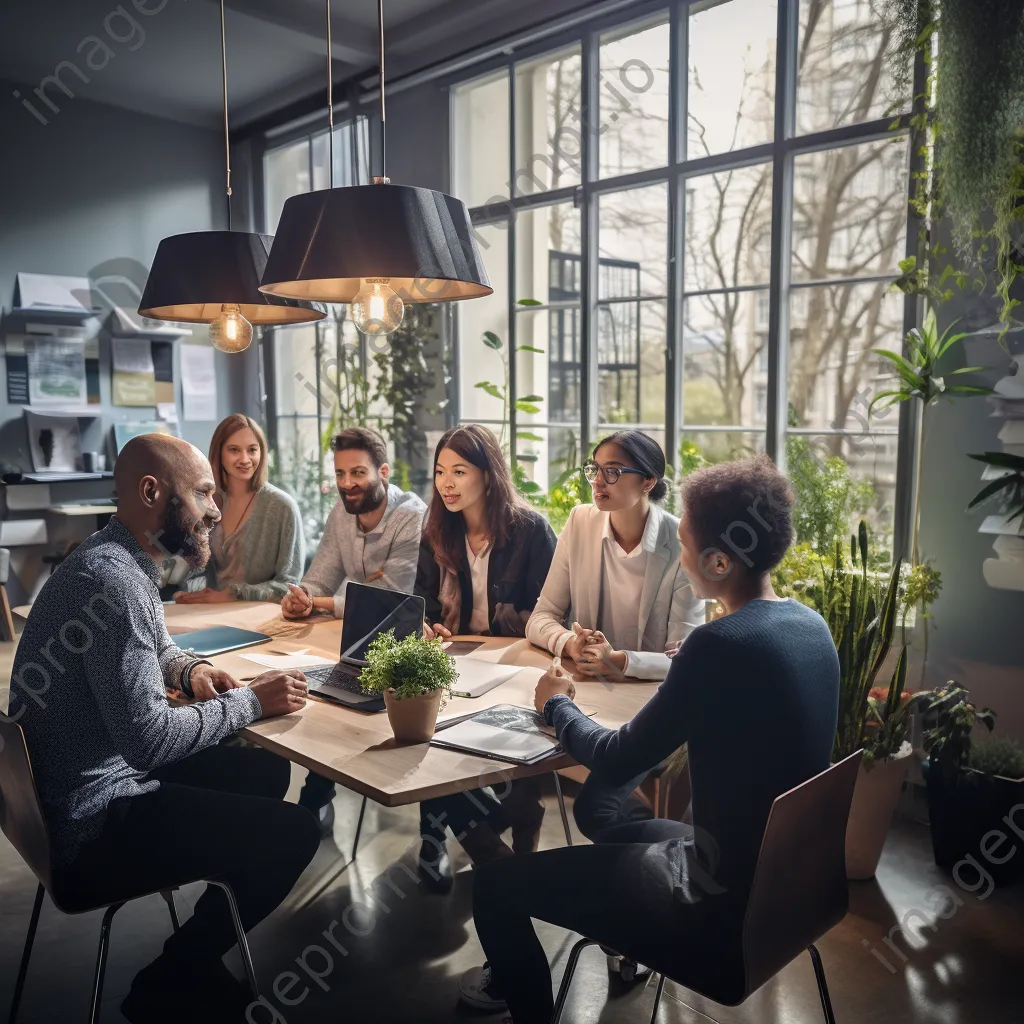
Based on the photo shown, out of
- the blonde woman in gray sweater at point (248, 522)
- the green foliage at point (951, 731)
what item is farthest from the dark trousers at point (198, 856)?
the green foliage at point (951, 731)

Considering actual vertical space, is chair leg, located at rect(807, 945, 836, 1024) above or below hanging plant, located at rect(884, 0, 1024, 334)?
below

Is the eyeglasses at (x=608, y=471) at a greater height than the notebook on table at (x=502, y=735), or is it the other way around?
the eyeglasses at (x=608, y=471)

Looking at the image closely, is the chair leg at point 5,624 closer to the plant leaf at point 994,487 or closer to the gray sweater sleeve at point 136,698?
the gray sweater sleeve at point 136,698

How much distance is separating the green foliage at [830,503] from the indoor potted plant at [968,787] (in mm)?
819

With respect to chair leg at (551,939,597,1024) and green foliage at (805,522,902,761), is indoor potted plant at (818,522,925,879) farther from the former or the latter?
chair leg at (551,939,597,1024)

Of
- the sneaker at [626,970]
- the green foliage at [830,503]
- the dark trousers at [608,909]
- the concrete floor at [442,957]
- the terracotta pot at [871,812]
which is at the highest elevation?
the green foliage at [830,503]

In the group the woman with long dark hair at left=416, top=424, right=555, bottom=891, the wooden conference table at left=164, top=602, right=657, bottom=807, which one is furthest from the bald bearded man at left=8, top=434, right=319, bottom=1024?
the woman with long dark hair at left=416, top=424, right=555, bottom=891

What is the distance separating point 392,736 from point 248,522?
2.11 metres

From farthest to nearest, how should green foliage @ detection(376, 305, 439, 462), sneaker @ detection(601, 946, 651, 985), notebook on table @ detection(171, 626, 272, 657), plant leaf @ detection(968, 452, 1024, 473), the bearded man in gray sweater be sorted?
green foliage @ detection(376, 305, 439, 462)
the bearded man in gray sweater
plant leaf @ detection(968, 452, 1024, 473)
notebook on table @ detection(171, 626, 272, 657)
sneaker @ detection(601, 946, 651, 985)

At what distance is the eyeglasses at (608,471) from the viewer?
2690 mm

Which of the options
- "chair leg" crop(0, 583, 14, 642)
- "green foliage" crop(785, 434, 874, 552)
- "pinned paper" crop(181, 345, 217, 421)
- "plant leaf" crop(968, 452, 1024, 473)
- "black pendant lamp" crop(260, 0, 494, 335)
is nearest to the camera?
"black pendant lamp" crop(260, 0, 494, 335)

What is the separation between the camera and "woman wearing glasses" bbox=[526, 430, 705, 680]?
2664mm

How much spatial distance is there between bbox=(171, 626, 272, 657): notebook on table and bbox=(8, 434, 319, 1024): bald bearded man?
0.63m

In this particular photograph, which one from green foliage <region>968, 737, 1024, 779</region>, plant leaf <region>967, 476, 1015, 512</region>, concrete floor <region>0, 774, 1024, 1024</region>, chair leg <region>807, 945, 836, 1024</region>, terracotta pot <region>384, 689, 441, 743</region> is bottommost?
concrete floor <region>0, 774, 1024, 1024</region>
